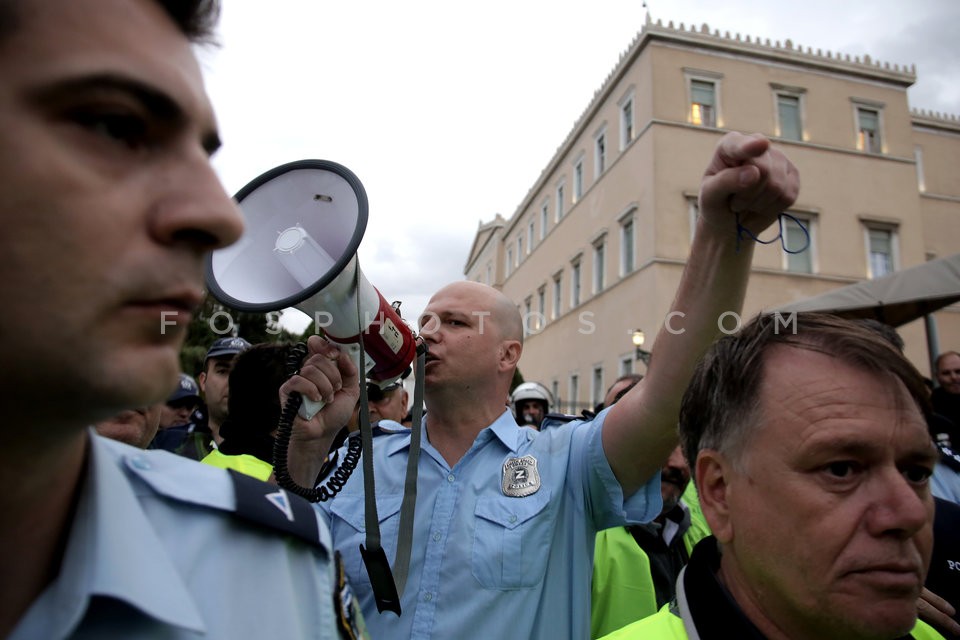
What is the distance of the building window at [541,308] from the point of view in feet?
91.6

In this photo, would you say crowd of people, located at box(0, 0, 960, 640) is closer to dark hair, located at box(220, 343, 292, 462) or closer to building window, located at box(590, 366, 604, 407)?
dark hair, located at box(220, 343, 292, 462)

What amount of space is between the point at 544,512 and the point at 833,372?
3.25 ft

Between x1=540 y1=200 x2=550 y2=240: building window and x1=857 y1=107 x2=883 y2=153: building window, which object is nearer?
x1=857 y1=107 x2=883 y2=153: building window

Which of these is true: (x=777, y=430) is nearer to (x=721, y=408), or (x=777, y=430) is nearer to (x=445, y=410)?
(x=721, y=408)

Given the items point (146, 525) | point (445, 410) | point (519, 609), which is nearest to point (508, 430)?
point (445, 410)

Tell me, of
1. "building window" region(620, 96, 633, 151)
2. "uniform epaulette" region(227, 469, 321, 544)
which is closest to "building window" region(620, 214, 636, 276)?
"building window" region(620, 96, 633, 151)

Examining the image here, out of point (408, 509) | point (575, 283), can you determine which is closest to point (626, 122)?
point (575, 283)

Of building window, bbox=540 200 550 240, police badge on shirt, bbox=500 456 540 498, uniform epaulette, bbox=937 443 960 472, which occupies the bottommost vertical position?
police badge on shirt, bbox=500 456 540 498

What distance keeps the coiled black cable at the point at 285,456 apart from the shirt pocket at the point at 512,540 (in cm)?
46

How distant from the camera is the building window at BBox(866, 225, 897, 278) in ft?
62.5

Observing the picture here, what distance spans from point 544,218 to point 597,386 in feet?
33.0

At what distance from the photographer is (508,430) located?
2.36 metres

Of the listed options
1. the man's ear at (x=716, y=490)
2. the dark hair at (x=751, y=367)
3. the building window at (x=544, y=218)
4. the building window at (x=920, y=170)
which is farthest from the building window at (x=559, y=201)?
the man's ear at (x=716, y=490)

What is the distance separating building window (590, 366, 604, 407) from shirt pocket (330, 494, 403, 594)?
62.9 feet
